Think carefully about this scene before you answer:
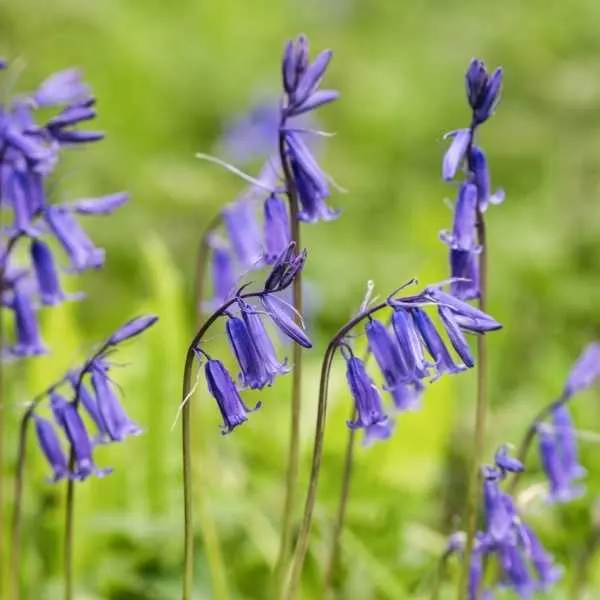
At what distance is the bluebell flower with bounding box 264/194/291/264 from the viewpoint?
2590mm

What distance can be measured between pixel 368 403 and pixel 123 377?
270cm

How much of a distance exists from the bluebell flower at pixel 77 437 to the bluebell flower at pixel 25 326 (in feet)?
1.30

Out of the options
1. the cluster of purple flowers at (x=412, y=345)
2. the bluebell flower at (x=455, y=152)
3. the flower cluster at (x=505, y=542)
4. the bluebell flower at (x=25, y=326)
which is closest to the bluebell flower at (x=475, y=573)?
the flower cluster at (x=505, y=542)

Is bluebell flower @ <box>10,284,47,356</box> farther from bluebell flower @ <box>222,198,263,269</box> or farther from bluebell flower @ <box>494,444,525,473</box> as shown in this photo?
bluebell flower @ <box>494,444,525,473</box>

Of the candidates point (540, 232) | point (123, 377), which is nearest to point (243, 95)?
point (540, 232)

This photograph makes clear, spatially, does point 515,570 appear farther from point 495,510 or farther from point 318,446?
point 318,446

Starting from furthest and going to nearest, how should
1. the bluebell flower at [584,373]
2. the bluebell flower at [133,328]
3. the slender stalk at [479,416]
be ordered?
the bluebell flower at [584,373]
the slender stalk at [479,416]
the bluebell flower at [133,328]

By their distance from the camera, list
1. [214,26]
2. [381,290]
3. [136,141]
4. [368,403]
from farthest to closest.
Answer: [214,26], [136,141], [381,290], [368,403]

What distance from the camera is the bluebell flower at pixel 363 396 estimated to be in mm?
2277

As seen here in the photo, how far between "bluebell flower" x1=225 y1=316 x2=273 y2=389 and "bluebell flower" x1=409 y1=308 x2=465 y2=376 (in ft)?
1.06

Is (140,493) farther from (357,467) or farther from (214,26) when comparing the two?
(214,26)

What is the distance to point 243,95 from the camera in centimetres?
877

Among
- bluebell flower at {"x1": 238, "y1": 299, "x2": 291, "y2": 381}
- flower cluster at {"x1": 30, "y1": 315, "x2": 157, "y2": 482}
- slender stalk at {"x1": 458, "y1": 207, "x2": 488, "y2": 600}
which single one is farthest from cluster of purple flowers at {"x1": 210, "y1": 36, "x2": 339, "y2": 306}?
flower cluster at {"x1": 30, "y1": 315, "x2": 157, "y2": 482}

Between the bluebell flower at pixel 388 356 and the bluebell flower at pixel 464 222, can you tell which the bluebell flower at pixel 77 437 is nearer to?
the bluebell flower at pixel 388 356
